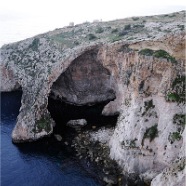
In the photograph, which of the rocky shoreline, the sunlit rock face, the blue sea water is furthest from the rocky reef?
the blue sea water

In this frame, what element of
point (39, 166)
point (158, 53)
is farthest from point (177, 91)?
point (39, 166)

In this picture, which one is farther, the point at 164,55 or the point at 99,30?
the point at 99,30

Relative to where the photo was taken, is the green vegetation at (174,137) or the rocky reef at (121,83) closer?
the green vegetation at (174,137)

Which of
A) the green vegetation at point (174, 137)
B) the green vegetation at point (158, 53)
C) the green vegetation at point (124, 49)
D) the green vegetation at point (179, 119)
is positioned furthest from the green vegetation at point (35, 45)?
the green vegetation at point (174, 137)

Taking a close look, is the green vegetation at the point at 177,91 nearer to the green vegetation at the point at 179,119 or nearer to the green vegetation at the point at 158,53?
the green vegetation at the point at 179,119

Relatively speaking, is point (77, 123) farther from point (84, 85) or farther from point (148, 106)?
point (148, 106)
